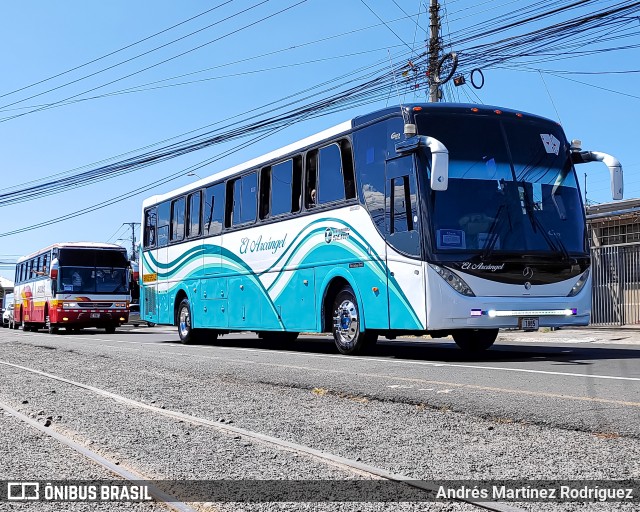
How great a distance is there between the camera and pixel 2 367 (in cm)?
1252

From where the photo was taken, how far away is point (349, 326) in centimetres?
1306

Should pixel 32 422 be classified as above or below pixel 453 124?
below

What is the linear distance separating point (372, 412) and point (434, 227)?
4.74m

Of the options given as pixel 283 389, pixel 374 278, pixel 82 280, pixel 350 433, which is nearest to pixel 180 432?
pixel 350 433

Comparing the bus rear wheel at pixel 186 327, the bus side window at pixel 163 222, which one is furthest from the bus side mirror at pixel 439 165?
the bus side window at pixel 163 222

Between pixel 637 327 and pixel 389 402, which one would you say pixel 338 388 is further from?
pixel 637 327

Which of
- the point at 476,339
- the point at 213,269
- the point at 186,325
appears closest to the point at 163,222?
the point at 186,325

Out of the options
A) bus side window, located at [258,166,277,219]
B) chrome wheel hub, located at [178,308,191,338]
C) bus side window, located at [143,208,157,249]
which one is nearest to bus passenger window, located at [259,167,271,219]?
bus side window, located at [258,166,277,219]

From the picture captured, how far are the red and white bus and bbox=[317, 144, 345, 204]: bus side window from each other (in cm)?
1812

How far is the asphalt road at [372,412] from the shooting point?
4926 mm

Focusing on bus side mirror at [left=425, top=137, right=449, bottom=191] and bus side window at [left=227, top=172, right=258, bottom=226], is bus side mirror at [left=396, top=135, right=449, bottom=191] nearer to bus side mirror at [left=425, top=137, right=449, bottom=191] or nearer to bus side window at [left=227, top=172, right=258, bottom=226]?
bus side mirror at [left=425, top=137, right=449, bottom=191]

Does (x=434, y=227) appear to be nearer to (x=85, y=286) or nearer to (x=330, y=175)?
(x=330, y=175)

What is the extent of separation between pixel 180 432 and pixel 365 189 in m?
6.94

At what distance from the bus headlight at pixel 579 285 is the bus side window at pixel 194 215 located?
29.6 feet
